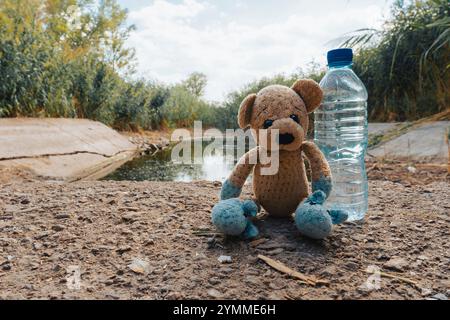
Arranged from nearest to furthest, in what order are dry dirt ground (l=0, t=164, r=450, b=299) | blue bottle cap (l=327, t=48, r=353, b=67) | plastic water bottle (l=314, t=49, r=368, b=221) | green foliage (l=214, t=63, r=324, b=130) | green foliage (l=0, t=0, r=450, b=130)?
dry dirt ground (l=0, t=164, r=450, b=299)
blue bottle cap (l=327, t=48, r=353, b=67)
plastic water bottle (l=314, t=49, r=368, b=221)
green foliage (l=0, t=0, r=450, b=130)
green foliage (l=214, t=63, r=324, b=130)

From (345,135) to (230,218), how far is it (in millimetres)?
1188

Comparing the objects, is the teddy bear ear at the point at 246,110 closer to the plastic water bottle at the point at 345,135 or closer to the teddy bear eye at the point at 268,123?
the teddy bear eye at the point at 268,123

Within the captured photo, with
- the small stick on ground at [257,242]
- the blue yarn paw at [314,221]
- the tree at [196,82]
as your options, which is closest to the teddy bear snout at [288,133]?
the blue yarn paw at [314,221]

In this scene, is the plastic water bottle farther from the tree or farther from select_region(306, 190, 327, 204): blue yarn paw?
the tree

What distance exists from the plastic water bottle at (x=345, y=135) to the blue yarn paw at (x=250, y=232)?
0.63 m

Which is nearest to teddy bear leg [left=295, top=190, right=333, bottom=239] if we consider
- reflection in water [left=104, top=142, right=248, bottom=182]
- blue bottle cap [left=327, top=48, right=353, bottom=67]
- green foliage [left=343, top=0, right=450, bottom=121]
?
blue bottle cap [left=327, top=48, right=353, bottom=67]

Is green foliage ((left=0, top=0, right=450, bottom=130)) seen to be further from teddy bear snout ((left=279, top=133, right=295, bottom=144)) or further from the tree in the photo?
the tree

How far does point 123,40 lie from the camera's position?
13.9 m

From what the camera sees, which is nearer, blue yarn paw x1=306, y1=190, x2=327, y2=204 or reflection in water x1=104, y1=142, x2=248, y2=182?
blue yarn paw x1=306, y1=190, x2=327, y2=204

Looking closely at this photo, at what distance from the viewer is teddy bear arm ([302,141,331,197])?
1270 mm

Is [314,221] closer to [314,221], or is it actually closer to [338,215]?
[314,221]

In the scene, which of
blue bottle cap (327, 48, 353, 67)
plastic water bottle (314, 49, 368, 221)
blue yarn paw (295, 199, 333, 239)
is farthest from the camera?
plastic water bottle (314, 49, 368, 221)

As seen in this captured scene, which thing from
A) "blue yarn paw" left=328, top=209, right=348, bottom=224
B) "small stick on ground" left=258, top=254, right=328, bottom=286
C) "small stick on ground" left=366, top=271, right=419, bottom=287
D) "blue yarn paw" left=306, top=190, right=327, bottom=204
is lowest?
"small stick on ground" left=366, top=271, right=419, bottom=287

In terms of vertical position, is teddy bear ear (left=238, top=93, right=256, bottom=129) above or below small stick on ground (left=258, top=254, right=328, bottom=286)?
above
